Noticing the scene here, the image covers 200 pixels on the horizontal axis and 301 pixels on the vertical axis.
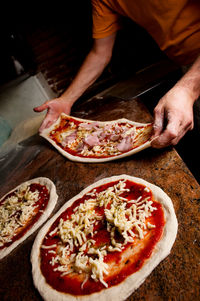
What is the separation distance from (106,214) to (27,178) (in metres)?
1.81

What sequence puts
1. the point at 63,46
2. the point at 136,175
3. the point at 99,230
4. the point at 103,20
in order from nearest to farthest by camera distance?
1. the point at 99,230
2. the point at 136,175
3. the point at 103,20
4. the point at 63,46

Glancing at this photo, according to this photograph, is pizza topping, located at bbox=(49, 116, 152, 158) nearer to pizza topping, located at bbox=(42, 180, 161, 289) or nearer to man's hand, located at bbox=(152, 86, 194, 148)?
man's hand, located at bbox=(152, 86, 194, 148)

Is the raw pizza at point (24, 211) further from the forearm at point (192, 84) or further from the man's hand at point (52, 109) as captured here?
the forearm at point (192, 84)

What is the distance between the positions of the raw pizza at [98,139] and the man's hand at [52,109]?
0.22m

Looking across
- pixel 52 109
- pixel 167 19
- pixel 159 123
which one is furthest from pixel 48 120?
pixel 167 19

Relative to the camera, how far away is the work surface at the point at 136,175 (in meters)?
1.45

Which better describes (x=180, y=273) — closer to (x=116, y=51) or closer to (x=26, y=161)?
(x=26, y=161)

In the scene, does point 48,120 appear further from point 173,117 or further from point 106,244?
point 106,244

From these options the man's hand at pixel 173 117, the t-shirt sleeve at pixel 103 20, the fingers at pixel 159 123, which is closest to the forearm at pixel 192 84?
the man's hand at pixel 173 117

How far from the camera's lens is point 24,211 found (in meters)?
2.38

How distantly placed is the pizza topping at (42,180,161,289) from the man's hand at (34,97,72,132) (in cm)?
218

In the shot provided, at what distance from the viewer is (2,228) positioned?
234 centimetres

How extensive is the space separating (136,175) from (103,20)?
261 centimetres

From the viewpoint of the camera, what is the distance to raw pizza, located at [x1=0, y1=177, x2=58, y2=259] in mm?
2227
